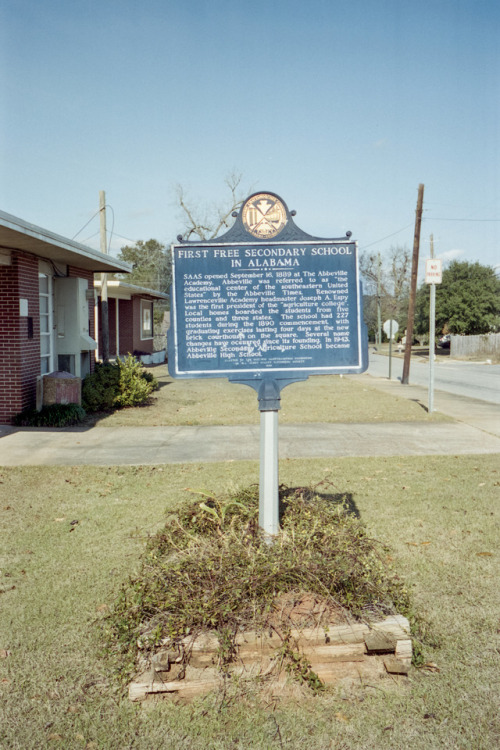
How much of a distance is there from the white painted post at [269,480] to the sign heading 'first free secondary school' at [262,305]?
0.37 m

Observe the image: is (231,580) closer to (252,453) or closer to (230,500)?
(230,500)

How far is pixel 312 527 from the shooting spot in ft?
14.7

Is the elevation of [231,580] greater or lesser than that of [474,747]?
greater

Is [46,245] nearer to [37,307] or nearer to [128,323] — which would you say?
[37,307]

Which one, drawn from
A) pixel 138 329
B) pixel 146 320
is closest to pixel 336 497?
pixel 138 329

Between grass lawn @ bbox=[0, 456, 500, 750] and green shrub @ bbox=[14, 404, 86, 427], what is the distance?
4039 mm

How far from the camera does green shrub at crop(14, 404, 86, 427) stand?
38.8 ft

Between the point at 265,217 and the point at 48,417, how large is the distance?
8368 mm

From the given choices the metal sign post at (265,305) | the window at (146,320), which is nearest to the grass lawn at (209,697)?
the metal sign post at (265,305)

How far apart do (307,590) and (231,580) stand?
457mm

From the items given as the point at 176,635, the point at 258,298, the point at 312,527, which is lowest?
the point at 176,635

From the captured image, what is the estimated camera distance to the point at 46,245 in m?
11.1

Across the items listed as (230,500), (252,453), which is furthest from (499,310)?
(230,500)

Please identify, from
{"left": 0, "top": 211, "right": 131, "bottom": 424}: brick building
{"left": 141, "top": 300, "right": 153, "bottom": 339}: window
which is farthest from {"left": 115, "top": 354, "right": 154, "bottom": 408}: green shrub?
{"left": 141, "top": 300, "right": 153, "bottom": 339}: window
